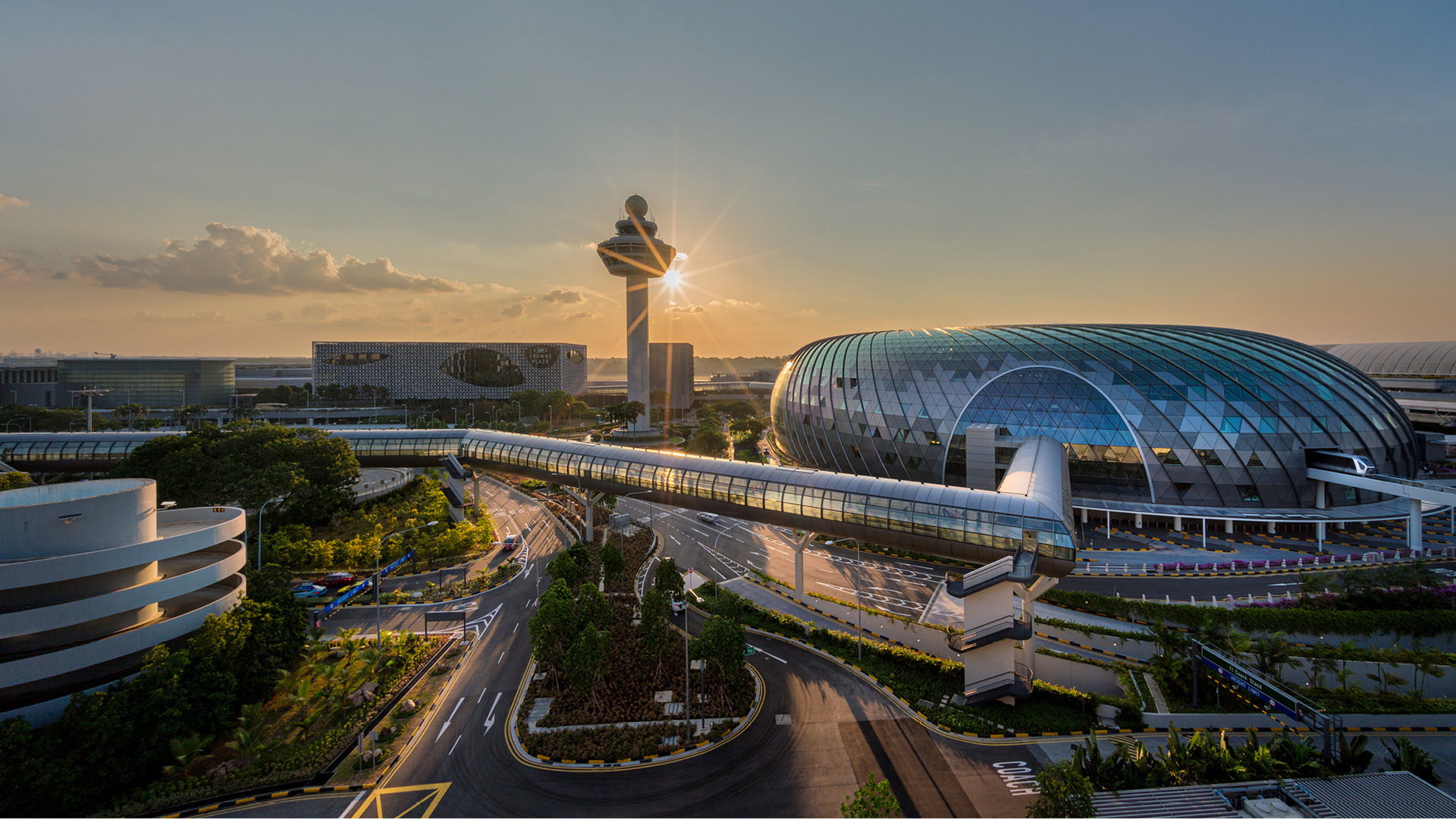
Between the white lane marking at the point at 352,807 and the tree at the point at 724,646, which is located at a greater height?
the tree at the point at 724,646

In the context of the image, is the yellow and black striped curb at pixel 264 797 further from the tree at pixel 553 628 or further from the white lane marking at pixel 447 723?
the tree at pixel 553 628

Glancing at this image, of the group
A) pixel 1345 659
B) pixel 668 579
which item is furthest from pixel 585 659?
pixel 1345 659

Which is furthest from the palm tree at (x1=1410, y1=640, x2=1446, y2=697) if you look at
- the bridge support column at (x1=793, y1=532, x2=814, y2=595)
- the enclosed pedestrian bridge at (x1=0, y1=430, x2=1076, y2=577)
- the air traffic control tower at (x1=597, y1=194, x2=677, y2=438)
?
the air traffic control tower at (x1=597, y1=194, x2=677, y2=438)

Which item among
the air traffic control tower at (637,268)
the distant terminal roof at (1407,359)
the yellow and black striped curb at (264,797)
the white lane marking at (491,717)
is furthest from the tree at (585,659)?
the distant terminal roof at (1407,359)

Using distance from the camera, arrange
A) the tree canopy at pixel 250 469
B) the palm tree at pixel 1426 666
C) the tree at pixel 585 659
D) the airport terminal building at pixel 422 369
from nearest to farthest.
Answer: the palm tree at pixel 1426 666
the tree at pixel 585 659
the tree canopy at pixel 250 469
the airport terminal building at pixel 422 369

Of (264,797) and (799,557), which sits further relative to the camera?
(799,557)

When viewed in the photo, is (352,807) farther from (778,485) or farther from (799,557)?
(778,485)

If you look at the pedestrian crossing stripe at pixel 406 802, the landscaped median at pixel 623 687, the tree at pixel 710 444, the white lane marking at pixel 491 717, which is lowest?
the pedestrian crossing stripe at pixel 406 802

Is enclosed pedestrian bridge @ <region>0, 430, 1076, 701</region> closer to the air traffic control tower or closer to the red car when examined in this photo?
the red car
